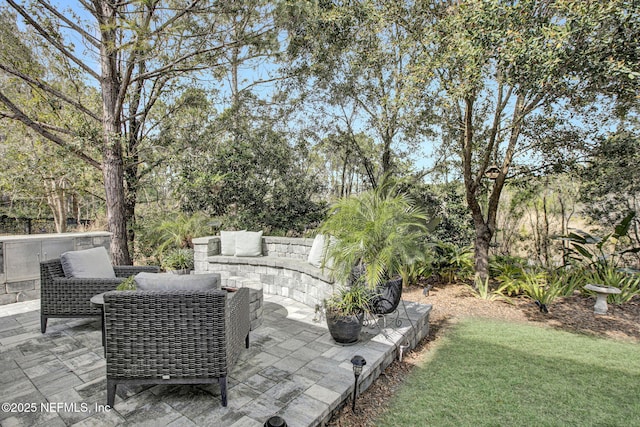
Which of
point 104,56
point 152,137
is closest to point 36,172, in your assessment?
point 152,137


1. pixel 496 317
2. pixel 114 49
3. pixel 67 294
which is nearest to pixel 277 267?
pixel 67 294

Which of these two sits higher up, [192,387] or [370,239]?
[370,239]

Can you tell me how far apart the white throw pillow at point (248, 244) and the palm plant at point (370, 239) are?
2013 millimetres

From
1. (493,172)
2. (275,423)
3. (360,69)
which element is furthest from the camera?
(360,69)

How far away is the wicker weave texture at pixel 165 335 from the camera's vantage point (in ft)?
6.75

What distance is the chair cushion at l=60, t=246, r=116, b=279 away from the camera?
11.4 feet

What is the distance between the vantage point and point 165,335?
6.83 feet

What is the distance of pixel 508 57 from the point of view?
3297 mm

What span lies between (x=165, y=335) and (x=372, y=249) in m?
2.23

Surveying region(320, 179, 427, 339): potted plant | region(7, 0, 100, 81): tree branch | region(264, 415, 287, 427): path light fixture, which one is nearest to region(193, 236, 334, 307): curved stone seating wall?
region(320, 179, 427, 339): potted plant

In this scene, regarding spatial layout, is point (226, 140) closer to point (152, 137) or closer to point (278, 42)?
point (152, 137)

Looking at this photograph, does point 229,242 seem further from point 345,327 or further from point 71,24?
point 71,24

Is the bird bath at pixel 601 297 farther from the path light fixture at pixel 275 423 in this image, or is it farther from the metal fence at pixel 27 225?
the metal fence at pixel 27 225

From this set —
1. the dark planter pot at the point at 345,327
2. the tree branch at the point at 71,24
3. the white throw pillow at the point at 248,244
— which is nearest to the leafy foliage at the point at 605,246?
the dark planter pot at the point at 345,327
